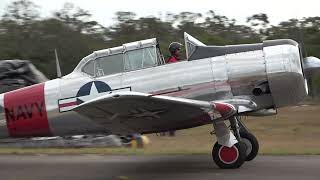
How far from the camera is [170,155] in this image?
1141 cm

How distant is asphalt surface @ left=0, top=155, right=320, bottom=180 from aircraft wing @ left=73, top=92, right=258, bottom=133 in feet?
2.71

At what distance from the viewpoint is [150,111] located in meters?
8.49

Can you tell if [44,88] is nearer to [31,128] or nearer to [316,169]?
[31,128]

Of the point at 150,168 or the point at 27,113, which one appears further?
the point at 27,113

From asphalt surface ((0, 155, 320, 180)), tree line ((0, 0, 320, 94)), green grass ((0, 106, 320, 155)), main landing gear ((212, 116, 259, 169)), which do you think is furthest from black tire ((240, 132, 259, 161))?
tree line ((0, 0, 320, 94))

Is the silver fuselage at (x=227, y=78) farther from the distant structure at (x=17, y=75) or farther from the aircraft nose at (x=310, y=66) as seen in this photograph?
the distant structure at (x=17, y=75)

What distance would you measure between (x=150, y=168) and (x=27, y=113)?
2.53m

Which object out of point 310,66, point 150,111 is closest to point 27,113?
point 150,111

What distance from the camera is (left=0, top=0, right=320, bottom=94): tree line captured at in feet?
138

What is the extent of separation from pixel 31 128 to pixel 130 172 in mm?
2127

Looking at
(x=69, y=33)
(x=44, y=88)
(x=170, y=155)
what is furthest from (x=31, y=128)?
(x=69, y=33)

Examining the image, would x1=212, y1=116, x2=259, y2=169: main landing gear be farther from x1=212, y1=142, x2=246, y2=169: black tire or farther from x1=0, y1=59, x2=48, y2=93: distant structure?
x1=0, y1=59, x2=48, y2=93: distant structure

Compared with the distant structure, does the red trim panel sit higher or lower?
lower

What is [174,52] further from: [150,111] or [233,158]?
[233,158]
